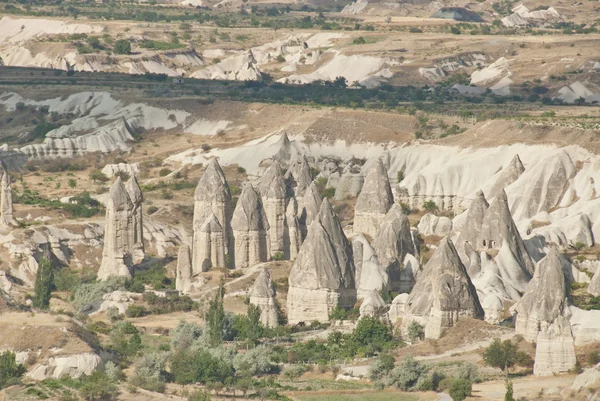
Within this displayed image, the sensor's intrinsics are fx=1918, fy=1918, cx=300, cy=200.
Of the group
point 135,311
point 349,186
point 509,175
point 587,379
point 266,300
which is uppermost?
point 587,379

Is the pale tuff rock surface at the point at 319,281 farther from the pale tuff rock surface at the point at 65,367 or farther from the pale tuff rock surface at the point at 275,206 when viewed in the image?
the pale tuff rock surface at the point at 65,367

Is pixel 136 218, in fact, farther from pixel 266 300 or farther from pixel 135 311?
pixel 266 300

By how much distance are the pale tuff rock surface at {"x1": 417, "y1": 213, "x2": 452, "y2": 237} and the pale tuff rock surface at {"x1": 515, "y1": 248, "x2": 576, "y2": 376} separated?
2612cm

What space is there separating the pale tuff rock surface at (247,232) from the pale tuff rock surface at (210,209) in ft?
1.96

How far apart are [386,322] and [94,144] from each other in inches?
2866

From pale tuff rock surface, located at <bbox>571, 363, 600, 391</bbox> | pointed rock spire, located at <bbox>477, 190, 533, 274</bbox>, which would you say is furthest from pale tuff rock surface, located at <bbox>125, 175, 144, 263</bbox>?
pale tuff rock surface, located at <bbox>571, 363, 600, 391</bbox>

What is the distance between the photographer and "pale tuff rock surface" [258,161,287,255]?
89.2 m

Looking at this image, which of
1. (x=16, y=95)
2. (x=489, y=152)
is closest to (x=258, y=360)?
(x=489, y=152)

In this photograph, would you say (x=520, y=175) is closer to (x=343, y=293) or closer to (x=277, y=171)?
(x=277, y=171)

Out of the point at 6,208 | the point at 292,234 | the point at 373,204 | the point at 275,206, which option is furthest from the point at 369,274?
the point at 6,208

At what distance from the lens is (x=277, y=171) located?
9300 cm

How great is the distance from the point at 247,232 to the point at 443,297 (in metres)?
20.5

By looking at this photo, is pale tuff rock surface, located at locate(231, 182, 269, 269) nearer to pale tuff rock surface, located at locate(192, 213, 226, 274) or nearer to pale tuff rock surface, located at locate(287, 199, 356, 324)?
pale tuff rock surface, located at locate(192, 213, 226, 274)

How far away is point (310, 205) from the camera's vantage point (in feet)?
294
